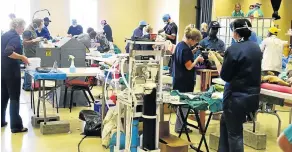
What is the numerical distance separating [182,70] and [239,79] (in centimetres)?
130

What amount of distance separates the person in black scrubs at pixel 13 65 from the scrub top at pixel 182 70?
1.78 m

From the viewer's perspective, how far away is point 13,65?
456cm

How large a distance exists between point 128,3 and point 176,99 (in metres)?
10.2

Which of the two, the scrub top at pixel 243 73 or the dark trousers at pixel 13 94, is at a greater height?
the scrub top at pixel 243 73

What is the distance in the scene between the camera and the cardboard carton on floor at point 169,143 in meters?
3.56

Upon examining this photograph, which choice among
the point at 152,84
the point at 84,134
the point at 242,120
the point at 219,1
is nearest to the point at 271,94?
the point at 242,120

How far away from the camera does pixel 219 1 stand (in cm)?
1075

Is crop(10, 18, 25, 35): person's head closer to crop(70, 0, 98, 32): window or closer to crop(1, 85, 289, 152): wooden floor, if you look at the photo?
crop(1, 85, 289, 152): wooden floor

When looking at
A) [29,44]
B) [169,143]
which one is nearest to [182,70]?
[169,143]

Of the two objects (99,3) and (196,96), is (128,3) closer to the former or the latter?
(99,3)

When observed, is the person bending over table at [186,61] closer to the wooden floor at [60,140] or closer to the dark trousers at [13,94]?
the wooden floor at [60,140]

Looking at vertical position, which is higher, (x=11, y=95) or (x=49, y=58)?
(x=49, y=58)

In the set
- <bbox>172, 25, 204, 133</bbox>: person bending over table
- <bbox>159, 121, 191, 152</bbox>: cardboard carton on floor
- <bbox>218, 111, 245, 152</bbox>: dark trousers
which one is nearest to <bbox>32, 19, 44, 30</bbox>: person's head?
<bbox>172, 25, 204, 133</bbox>: person bending over table

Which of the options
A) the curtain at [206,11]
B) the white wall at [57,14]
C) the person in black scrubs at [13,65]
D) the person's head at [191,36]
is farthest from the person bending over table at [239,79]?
the white wall at [57,14]
